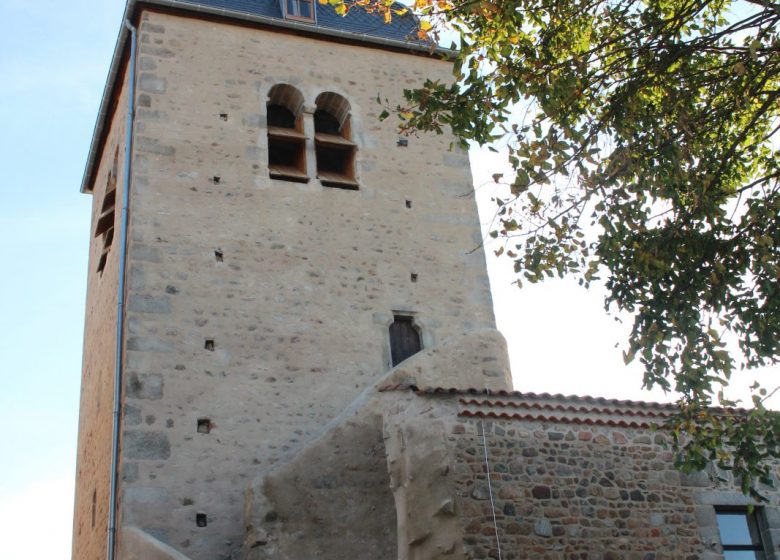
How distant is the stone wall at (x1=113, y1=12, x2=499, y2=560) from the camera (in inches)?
433

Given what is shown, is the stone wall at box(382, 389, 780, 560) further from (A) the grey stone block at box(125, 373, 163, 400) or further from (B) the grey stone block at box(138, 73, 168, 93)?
(B) the grey stone block at box(138, 73, 168, 93)

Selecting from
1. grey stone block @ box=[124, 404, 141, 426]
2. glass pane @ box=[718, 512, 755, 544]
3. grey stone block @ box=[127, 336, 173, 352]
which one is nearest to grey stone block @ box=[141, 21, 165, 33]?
grey stone block @ box=[127, 336, 173, 352]

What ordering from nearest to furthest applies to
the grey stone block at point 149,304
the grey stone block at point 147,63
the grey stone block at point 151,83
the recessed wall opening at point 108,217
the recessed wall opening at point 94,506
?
the grey stone block at point 149,304
the recessed wall opening at point 94,506
the grey stone block at point 151,83
the grey stone block at point 147,63
the recessed wall opening at point 108,217

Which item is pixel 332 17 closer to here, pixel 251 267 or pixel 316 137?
pixel 316 137

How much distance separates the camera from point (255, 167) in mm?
13398

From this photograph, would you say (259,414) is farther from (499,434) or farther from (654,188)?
(654,188)

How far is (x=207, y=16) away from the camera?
14.4 m

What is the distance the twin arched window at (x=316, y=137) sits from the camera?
13.9 meters

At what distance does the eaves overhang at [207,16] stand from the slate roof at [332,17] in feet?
0.22

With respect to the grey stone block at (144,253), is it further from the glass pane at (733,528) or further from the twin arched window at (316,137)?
the glass pane at (733,528)

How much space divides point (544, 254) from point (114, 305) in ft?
22.4

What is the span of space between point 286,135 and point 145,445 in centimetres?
507

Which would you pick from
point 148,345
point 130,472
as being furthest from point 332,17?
point 130,472

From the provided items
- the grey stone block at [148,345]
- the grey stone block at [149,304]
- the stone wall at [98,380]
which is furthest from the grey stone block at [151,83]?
the grey stone block at [148,345]
